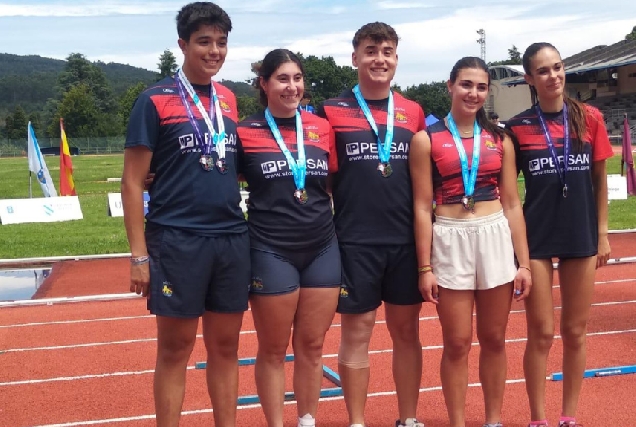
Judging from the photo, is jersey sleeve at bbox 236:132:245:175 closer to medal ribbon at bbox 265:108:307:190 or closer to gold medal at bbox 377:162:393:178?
medal ribbon at bbox 265:108:307:190

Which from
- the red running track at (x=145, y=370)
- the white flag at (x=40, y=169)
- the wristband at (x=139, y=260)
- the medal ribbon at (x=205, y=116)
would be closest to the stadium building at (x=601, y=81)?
the white flag at (x=40, y=169)

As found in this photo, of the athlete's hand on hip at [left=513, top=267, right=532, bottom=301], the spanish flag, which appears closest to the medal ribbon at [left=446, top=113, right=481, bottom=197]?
the athlete's hand on hip at [left=513, top=267, right=532, bottom=301]

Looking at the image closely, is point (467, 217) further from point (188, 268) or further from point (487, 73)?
point (188, 268)

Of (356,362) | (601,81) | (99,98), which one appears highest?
(99,98)

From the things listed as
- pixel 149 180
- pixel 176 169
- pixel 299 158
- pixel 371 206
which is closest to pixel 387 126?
pixel 371 206

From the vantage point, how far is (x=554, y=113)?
3.97m

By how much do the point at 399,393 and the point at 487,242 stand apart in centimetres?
95

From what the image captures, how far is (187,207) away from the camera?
11.0 feet

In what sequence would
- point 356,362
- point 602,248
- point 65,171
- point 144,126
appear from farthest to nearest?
point 65,171, point 602,248, point 356,362, point 144,126

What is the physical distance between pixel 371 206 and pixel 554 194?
950mm

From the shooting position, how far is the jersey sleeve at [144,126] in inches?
130

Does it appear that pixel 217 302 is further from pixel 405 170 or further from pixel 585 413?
pixel 585 413

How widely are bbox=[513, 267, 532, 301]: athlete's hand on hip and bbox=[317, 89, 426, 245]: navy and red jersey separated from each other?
21.9 inches

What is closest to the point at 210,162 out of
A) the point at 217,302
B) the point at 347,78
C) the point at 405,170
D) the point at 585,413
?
the point at 217,302
